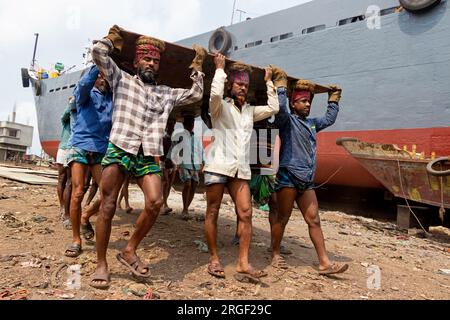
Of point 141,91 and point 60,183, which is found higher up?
point 141,91

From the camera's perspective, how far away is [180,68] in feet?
12.8

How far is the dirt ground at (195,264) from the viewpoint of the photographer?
8.66 feet

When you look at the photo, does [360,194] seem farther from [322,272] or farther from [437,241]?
[322,272]

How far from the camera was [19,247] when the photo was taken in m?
3.40

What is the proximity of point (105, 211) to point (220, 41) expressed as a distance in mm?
10522

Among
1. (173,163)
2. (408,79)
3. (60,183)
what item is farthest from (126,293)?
(408,79)

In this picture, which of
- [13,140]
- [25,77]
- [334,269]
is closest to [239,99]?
[334,269]

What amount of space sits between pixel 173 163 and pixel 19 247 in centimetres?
287

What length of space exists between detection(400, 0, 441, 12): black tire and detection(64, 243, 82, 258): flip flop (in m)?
8.24

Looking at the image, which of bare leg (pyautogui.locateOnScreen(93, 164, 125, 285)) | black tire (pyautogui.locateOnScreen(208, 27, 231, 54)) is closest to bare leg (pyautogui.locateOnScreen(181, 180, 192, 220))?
bare leg (pyautogui.locateOnScreen(93, 164, 125, 285))

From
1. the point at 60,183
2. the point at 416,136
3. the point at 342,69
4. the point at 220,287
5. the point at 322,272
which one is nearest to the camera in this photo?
the point at 220,287

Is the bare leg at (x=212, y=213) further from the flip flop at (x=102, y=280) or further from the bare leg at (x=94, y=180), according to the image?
the bare leg at (x=94, y=180)

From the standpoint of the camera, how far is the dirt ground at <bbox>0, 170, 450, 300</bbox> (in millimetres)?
2641

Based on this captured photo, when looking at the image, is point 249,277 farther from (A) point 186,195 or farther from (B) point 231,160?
(A) point 186,195
